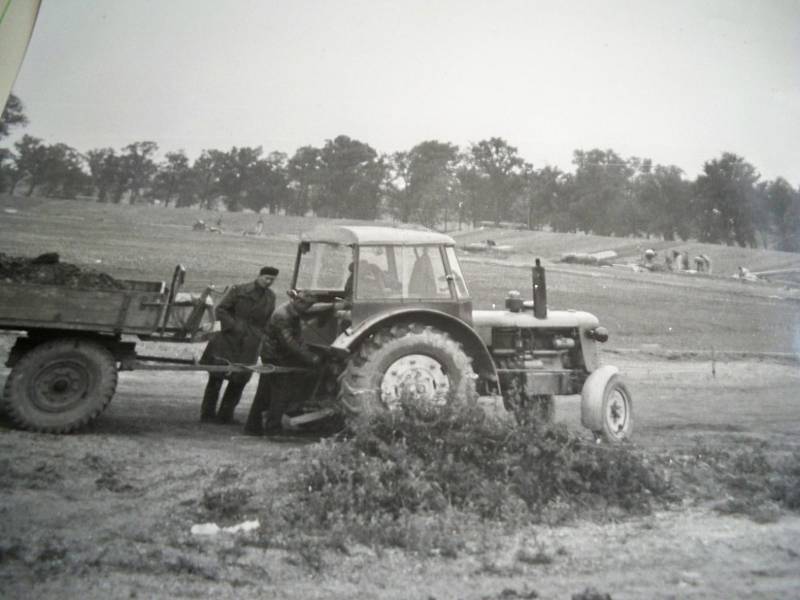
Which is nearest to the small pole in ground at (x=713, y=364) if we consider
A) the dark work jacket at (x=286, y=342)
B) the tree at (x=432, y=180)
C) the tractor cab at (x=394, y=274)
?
the tree at (x=432, y=180)

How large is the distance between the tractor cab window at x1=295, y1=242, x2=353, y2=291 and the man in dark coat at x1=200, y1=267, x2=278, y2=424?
279 millimetres

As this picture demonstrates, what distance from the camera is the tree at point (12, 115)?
194 inches

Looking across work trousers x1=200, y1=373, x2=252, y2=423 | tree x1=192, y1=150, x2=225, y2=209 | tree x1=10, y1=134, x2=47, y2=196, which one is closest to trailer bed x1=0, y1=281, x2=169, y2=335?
tree x1=10, y1=134, x2=47, y2=196

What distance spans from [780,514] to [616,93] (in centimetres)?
412

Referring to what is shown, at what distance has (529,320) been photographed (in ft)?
20.8

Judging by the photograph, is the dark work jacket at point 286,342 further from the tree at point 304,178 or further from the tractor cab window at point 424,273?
the tree at point 304,178

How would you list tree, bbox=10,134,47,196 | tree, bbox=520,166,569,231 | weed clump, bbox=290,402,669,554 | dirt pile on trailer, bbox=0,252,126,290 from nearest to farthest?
weed clump, bbox=290,402,669,554, dirt pile on trailer, bbox=0,252,126,290, tree, bbox=10,134,47,196, tree, bbox=520,166,569,231

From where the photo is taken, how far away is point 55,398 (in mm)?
5266

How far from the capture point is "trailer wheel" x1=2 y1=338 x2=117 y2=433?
16.9 feet

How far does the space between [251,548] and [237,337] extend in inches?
128

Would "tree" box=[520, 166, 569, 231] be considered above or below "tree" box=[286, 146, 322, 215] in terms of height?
above

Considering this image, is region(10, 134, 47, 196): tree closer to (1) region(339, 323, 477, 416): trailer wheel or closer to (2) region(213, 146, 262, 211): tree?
(2) region(213, 146, 262, 211): tree

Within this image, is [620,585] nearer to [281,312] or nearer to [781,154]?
[281,312]

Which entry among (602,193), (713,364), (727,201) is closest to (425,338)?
(727,201)
